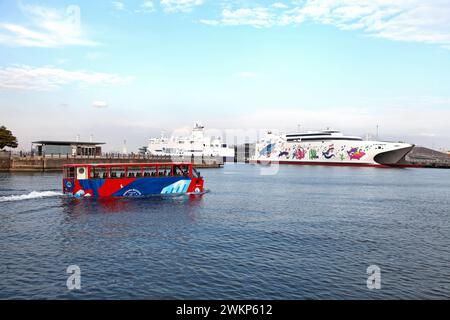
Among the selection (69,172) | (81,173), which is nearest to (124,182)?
(81,173)

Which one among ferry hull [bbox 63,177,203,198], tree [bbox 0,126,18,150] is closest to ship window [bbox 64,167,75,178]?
ferry hull [bbox 63,177,203,198]

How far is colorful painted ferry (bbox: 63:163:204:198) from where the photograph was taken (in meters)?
40.8

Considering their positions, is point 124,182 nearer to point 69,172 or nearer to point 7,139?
point 69,172

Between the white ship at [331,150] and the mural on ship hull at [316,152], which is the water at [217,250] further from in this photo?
the mural on ship hull at [316,152]

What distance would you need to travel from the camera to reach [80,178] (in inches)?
1614

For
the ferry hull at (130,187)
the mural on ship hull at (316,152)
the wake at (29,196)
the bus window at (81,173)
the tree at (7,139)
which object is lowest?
the wake at (29,196)

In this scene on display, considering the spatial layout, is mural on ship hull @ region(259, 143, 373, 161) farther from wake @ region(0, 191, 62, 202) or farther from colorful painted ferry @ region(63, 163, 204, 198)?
wake @ region(0, 191, 62, 202)

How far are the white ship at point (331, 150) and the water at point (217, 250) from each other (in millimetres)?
94285

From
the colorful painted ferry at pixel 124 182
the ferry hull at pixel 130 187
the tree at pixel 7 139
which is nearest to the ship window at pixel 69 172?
the colorful painted ferry at pixel 124 182

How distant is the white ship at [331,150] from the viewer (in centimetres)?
12644

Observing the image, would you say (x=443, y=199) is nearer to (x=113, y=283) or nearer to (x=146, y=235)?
(x=146, y=235)

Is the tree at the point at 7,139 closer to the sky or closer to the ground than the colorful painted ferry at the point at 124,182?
closer to the sky
